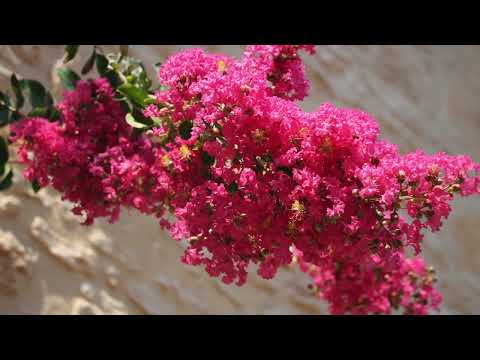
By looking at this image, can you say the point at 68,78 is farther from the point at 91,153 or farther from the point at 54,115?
the point at 91,153

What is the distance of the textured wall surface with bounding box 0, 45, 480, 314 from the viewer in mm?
1874

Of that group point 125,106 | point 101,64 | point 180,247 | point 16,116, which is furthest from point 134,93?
point 180,247

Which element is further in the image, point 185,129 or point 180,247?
point 180,247

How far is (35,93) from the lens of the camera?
1.27 meters

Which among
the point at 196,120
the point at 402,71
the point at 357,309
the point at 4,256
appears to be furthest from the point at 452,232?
the point at 196,120

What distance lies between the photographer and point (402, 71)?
8.87 feet

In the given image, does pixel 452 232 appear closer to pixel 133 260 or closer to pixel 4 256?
pixel 133 260

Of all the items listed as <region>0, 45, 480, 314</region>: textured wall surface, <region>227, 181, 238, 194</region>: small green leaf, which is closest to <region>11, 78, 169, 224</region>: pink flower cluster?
<region>227, 181, 238, 194</region>: small green leaf

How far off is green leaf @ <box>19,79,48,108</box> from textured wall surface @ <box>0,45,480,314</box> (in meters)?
0.65

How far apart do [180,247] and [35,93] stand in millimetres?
1064

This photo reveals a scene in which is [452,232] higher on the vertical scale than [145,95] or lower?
higher

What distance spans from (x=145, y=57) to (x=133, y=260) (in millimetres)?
768

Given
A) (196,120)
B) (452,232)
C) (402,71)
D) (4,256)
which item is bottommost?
(196,120)

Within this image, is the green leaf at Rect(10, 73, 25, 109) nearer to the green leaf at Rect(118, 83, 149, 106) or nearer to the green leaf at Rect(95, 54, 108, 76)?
the green leaf at Rect(95, 54, 108, 76)
